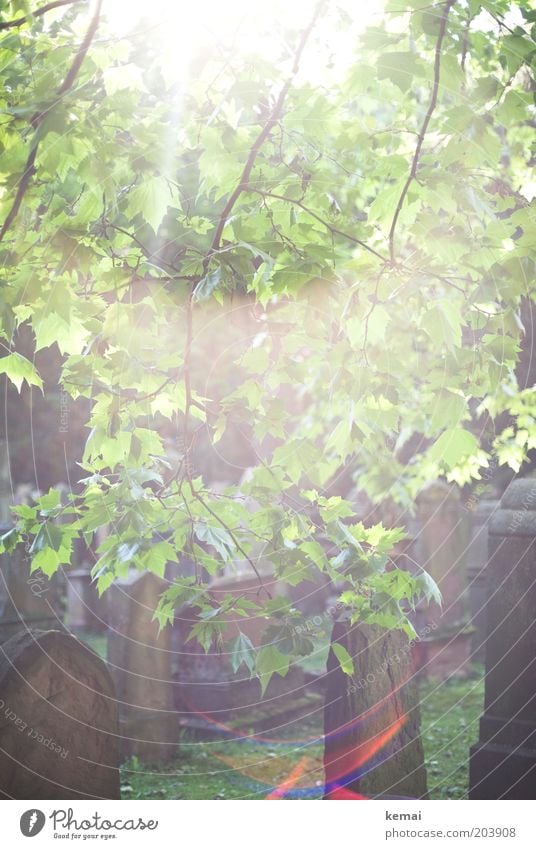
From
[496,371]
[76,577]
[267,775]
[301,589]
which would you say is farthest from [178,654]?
[496,371]

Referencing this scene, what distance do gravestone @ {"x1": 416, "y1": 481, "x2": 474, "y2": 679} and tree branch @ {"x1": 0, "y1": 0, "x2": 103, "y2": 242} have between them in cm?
671

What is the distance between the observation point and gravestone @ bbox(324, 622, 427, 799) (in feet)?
15.4

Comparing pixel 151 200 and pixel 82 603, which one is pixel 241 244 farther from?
pixel 82 603

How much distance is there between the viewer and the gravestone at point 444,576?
8977mm

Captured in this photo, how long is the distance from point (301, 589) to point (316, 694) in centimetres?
325

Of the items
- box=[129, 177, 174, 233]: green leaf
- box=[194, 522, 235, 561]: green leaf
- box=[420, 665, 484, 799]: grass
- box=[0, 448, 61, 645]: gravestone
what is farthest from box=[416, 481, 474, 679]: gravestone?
box=[129, 177, 174, 233]: green leaf

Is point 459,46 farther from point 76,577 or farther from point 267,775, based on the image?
point 76,577

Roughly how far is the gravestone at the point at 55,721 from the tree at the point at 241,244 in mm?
929

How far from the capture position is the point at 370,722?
187 inches

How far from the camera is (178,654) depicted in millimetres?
7871

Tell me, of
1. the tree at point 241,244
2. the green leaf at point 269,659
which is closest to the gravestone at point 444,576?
the tree at point 241,244

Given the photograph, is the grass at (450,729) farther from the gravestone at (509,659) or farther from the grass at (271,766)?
the gravestone at (509,659)

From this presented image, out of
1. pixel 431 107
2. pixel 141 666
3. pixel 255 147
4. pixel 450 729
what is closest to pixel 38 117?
pixel 255 147

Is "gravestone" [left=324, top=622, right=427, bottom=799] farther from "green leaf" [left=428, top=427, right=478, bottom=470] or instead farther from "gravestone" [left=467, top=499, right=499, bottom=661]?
"gravestone" [left=467, top=499, right=499, bottom=661]
